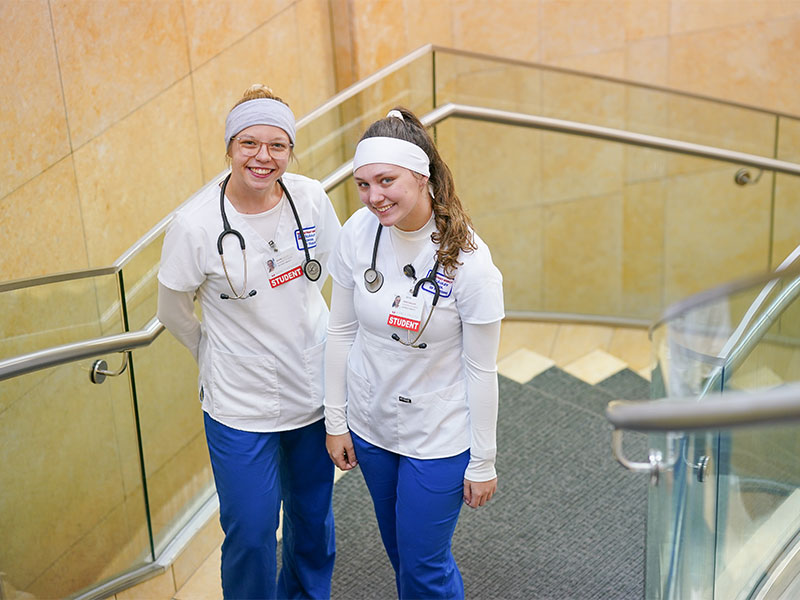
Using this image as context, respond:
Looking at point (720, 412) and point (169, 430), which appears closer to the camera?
point (720, 412)

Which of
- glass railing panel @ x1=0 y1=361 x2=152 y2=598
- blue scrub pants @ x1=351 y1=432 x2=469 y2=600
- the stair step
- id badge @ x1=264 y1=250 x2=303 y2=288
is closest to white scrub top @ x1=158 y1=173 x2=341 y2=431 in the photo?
id badge @ x1=264 y1=250 x2=303 y2=288

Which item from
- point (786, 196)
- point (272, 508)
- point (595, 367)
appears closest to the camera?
point (272, 508)

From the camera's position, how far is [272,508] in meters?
2.67

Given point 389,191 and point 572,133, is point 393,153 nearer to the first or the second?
point 389,191

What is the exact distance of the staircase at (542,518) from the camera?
3.20 metres

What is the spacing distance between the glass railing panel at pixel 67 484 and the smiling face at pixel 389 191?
3.65 ft

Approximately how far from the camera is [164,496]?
10.8 feet

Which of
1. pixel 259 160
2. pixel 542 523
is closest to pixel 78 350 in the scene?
pixel 259 160

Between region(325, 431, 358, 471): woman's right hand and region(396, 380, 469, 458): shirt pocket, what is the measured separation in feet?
0.70

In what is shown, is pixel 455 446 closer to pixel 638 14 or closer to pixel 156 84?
pixel 156 84

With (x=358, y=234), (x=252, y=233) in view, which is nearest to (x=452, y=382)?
(x=358, y=234)

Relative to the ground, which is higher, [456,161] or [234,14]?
[234,14]

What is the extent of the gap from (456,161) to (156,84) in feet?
5.39

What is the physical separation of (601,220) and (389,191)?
3.71m
